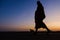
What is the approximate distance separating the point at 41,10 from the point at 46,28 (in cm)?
135

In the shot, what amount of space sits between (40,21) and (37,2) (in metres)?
1.40

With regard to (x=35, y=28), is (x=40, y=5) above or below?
above

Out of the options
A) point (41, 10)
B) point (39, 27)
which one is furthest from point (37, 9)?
point (39, 27)

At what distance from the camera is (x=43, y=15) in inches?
629

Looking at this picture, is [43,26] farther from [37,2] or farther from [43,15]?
[37,2]

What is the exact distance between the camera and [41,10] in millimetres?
16094

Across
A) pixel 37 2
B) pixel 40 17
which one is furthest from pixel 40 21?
pixel 37 2

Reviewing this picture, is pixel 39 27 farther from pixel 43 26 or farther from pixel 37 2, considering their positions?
pixel 37 2

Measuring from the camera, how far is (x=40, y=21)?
16.0 metres

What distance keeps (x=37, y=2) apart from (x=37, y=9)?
51 centimetres

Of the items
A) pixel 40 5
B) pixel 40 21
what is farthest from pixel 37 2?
pixel 40 21

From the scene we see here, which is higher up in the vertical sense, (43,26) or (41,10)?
(41,10)

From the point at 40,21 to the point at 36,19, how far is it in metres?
0.33

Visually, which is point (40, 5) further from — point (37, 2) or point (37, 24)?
point (37, 24)
